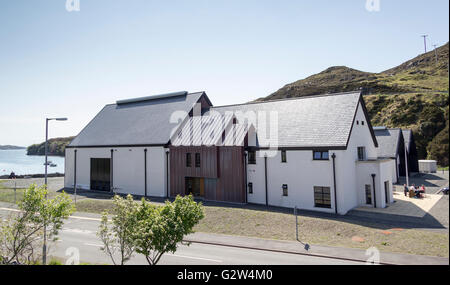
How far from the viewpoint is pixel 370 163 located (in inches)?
1085

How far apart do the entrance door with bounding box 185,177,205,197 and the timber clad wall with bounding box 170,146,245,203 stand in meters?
0.74

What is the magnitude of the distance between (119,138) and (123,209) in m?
29.8

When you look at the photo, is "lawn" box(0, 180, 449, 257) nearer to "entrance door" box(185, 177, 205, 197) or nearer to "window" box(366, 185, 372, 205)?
"entrance door" box(185, 177, 205, 197)

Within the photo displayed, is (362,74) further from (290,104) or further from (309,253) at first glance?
(309,253)

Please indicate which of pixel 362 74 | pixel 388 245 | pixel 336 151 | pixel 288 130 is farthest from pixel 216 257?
pixel 362 74

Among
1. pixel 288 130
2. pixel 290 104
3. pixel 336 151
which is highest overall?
pixel 290 104

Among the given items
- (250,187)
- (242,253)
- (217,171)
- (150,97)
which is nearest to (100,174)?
(150,97)

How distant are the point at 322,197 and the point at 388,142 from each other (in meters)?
27.2

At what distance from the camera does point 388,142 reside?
151 feet

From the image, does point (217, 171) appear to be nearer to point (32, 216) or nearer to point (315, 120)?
point (315, 120)

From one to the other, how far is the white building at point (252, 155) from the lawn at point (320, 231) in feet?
11.8

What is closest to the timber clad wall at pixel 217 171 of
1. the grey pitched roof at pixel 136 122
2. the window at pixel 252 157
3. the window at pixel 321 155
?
the window at pixel 252 157

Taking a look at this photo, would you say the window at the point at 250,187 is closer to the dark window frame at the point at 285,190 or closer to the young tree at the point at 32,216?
the dark window frame at the point at 285,190

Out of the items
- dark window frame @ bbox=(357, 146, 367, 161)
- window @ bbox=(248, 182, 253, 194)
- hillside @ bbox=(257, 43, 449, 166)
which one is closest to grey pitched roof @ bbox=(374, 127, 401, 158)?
hillside @ bbox=(257, 43, 449, 166)
